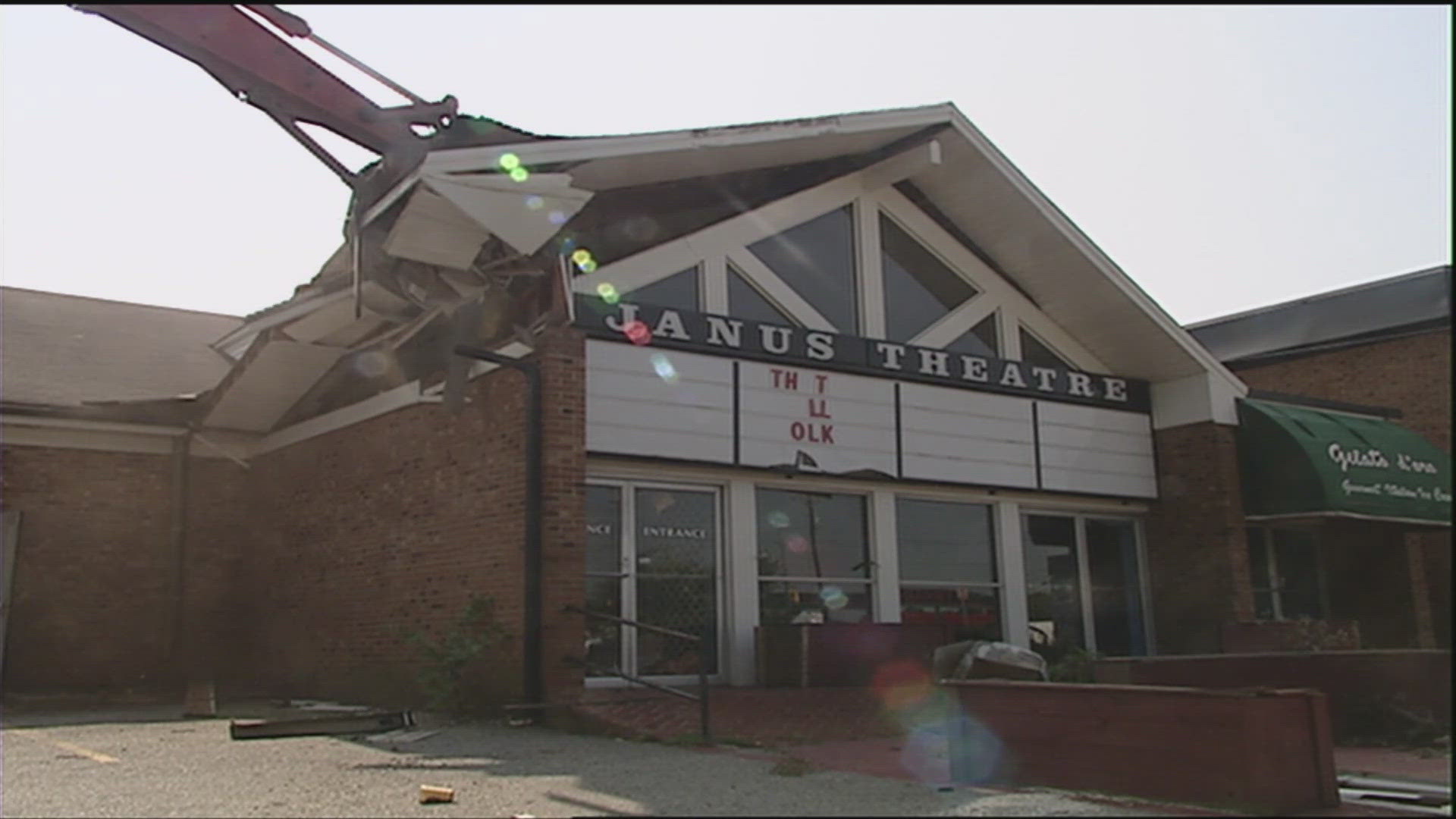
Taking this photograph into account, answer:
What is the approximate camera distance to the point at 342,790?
7133 mm

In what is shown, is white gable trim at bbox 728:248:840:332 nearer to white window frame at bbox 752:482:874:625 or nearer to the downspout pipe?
white window frame at bbox 752:482:874:625

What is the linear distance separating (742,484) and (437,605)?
310cm

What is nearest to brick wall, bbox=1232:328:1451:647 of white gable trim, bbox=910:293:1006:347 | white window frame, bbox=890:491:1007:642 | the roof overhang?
the roof overhang

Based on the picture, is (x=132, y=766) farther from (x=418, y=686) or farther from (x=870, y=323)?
(x=870, y=323)

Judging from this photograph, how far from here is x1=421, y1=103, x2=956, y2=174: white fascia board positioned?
10016 millimetres

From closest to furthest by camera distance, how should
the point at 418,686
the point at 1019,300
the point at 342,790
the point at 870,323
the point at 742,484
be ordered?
the point at 342,790
the point at 418,686
the point at 742,484
the point at 870,323
the point at 1019,300

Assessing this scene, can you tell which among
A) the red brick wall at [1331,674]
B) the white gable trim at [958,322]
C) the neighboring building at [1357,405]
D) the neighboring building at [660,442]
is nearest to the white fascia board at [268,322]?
the neighboring building at [660,442]

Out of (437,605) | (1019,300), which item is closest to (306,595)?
(437,605)

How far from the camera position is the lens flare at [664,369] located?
11633mm

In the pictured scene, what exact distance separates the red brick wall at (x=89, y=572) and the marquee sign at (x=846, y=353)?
7838 millimetres

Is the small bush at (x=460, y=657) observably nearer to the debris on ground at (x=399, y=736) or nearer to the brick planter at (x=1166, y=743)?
the debris on ground at (x=399, y=736)

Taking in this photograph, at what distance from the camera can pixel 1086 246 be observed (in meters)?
14.4

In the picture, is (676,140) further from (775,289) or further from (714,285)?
(775,289)

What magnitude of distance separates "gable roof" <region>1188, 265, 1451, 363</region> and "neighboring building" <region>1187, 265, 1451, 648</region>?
0.07 ft
